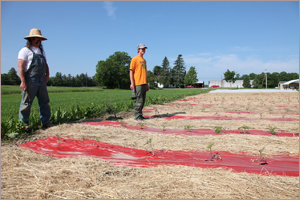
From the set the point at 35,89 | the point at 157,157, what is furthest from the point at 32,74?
the point at 157,157

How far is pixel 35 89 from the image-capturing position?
399 cm

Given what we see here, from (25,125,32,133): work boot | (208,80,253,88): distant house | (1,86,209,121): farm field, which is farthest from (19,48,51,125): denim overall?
(208,80,253,88): distant house

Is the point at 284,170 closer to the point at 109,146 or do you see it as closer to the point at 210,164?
the point at 210,164

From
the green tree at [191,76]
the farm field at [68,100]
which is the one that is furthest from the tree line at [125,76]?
the farm field at [68,100]

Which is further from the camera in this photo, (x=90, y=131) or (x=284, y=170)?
(x=90, y=131)

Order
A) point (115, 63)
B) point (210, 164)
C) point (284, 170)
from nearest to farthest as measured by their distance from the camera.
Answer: point (284, 170)
point (210, 164)
point (115, 63)

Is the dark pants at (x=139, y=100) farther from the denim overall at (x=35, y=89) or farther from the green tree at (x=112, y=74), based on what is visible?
the green tree at (x=112, y=74)

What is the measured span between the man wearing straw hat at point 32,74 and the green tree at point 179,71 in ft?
275

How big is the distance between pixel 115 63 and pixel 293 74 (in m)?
98.6

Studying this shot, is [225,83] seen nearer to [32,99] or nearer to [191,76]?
[191,76]

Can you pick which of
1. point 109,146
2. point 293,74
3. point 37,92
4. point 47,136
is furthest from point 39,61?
point 293,74

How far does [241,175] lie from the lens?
1969 mm

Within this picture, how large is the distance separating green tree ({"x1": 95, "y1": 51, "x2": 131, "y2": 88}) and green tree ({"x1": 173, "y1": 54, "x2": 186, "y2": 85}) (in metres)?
28.6

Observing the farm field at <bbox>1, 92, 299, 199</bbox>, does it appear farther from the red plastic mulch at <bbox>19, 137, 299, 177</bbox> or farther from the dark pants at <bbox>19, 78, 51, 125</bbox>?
the dark pants at <bbox>19, 78, 51, 125</bbox>
